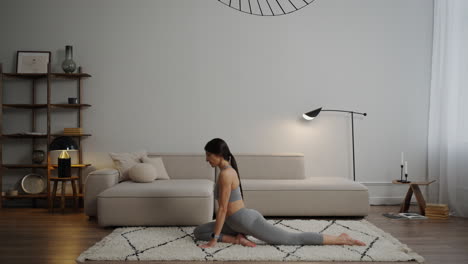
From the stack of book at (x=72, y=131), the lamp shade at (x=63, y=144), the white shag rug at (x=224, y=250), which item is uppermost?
the stack of book at (x=72, y=131)

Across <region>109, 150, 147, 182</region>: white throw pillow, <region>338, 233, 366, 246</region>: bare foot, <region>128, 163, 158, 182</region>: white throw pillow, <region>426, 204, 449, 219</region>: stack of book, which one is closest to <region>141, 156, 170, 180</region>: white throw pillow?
<region>109, 150, 147, 182</region>: white throw pillow

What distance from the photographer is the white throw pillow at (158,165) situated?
4906 millimetres

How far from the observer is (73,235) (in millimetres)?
3850

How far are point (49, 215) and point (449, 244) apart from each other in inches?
152

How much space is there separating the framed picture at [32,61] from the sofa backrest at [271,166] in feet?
8.40

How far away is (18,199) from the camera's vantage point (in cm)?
543

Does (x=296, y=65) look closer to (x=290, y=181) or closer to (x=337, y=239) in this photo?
(x=290, y=181)

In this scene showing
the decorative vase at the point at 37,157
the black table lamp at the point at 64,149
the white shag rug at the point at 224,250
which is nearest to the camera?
the white shag rug at the point at 224,250

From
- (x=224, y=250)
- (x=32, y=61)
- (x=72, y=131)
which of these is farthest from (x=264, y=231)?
(x=32, y=61)

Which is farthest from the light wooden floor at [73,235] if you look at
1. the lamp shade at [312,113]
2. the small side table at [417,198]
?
the lamp shade at [312,113]

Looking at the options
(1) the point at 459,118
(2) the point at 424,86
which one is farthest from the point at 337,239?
(2) the point at 424,86

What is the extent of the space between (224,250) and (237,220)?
237mm

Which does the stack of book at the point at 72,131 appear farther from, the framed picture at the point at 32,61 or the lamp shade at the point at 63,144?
the framed picture at the point at 32,61

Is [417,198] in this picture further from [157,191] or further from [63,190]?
[63,190]
